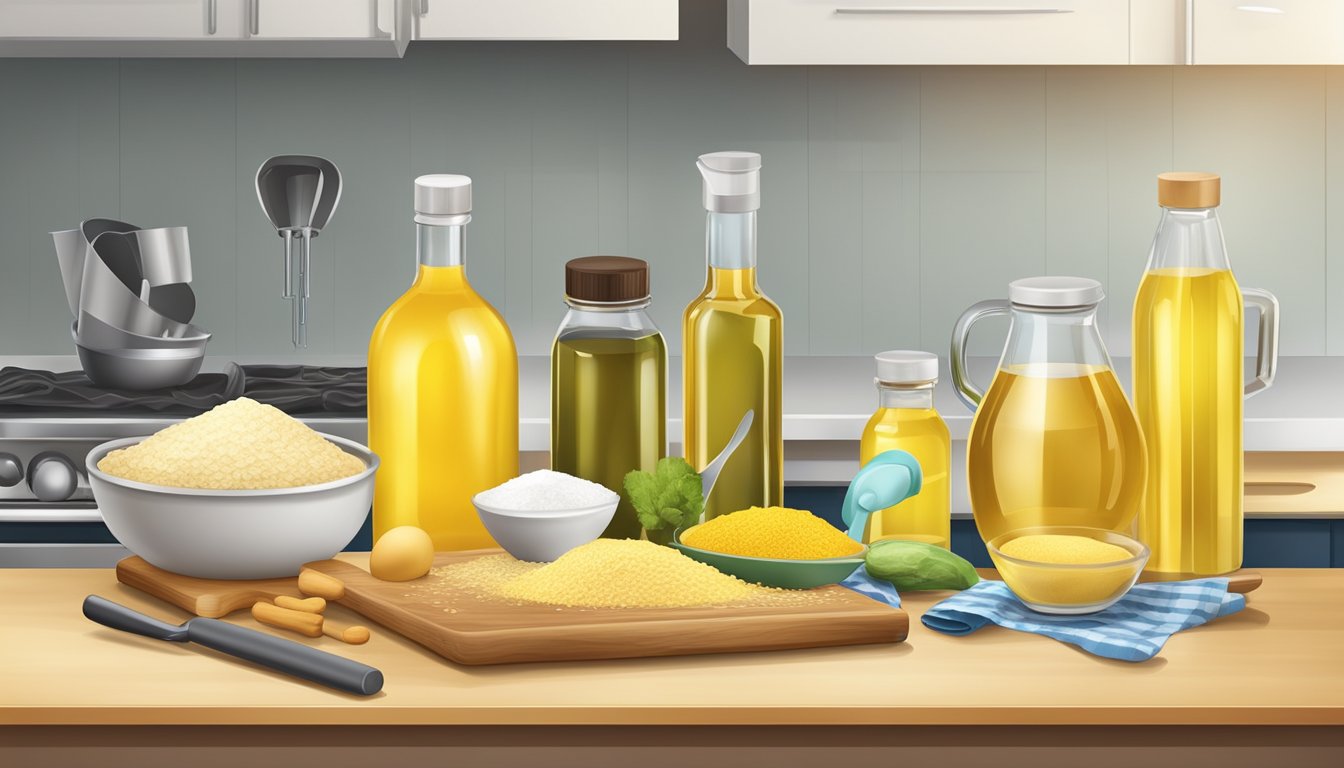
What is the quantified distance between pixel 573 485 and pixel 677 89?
1797mm

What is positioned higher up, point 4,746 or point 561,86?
point 561,86

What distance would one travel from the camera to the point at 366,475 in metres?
1.08

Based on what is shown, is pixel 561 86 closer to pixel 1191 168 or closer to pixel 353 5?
pixel 353 5

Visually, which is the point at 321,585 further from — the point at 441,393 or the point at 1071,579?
the point at 1071,579

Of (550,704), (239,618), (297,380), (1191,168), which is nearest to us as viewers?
(550,704)

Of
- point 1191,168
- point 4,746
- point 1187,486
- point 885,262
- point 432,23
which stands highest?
point 432,23

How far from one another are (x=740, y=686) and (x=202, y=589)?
0.42m

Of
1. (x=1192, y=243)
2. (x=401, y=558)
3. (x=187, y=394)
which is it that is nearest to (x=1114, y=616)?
(x=1192, y=243)

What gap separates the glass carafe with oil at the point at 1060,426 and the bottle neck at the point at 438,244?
0.43 m

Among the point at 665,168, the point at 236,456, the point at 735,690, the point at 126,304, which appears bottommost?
the point at 735,690

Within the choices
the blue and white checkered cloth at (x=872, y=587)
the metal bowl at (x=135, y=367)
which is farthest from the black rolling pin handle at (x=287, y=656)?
the metal bowl at (x=135, y=367)

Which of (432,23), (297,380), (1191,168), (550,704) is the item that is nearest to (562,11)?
(432,23)

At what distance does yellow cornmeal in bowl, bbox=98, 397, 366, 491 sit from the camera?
105 centimetres

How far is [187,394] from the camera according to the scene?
91.3 inches
